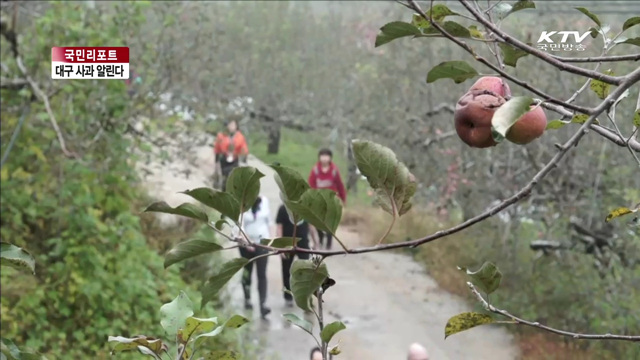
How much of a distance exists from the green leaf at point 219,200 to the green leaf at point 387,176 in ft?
0.57

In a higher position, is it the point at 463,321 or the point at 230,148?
the point at 463,321

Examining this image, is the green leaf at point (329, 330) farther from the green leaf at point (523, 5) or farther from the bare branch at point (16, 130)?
the bare branch at point (16, 130)

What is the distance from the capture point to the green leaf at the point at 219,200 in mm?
1205

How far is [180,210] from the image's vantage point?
3.90 ft

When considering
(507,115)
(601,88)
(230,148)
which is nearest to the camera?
(507,115)

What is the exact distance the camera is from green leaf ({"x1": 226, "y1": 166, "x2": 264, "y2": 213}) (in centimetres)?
128

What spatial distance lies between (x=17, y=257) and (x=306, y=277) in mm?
443

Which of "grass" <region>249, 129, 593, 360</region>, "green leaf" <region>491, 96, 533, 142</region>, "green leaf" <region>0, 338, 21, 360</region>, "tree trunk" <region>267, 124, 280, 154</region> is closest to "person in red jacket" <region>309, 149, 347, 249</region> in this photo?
"grass" <region>249, 129, 593, 360</region>

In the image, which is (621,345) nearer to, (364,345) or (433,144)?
(364,345)

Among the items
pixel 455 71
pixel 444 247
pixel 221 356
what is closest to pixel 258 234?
pixel 444 247

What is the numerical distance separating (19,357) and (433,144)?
917 centimetres

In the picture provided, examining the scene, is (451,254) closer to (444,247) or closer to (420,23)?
(444,247)

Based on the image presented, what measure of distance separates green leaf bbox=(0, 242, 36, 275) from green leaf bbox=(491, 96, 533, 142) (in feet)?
2.30

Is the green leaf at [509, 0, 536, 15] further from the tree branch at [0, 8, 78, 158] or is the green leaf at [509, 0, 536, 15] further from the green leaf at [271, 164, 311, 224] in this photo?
the tree branch at [0, 8, 78, 158]
